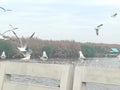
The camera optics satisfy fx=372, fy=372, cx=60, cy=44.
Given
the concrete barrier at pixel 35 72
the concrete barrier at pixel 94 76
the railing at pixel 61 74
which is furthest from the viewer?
the concrete barrier at pixel 35 72

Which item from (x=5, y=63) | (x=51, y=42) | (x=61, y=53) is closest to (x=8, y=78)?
(x=5, y=63)

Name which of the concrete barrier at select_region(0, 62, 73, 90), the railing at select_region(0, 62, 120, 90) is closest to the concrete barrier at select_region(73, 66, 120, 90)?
the railing at select_region(0, 62, 120, 90)

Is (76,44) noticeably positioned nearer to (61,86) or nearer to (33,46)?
(33,46)

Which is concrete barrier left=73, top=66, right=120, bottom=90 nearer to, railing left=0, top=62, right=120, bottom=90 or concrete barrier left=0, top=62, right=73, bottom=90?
railing left=0, top=62, right=120, bottom=90

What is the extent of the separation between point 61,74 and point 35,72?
2.62 ft

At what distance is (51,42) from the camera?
7569 centimetres

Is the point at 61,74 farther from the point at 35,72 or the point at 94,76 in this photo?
the point at 94,76

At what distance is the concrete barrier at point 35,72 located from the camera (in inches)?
361

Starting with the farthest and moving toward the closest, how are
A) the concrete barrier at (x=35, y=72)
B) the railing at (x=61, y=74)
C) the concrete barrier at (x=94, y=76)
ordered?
the concrete barrier at (x=35, y=72), the railing at (x=61, y=74), the concrete barrier at (x=94, y=76)

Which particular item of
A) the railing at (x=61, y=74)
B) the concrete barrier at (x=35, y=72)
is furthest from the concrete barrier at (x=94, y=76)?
the concrete barrier at (x=35, y=72)

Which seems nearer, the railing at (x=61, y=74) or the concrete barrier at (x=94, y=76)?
the concrete barrier at (x=94, y=76)

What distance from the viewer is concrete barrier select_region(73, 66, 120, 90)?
8.23 metres

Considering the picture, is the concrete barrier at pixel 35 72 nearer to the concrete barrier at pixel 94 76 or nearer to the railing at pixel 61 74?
the railing at pixel 61 74

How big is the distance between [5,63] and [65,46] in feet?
203
